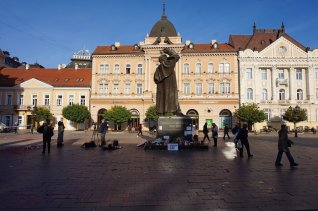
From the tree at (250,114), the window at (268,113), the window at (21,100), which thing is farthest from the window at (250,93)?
the window at (21,100)

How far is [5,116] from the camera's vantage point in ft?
170

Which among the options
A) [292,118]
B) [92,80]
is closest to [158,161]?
[292,118]

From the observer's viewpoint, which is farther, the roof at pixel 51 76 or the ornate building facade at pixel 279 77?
the roof at pixel 51 76

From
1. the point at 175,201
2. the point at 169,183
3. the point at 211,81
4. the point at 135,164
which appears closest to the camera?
the point at 175,201

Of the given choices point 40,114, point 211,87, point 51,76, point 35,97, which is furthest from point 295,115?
point 35,97

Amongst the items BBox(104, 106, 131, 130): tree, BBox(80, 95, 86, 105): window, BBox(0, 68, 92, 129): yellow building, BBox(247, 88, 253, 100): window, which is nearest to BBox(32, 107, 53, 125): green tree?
BBox(0, 68, 92, 129): yellow building

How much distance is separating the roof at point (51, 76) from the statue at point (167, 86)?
37334 millimetres

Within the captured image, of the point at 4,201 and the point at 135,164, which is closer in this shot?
the point at 4,201

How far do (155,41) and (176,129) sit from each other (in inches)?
1450

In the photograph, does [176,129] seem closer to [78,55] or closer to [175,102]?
[175,102]

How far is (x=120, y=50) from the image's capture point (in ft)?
178

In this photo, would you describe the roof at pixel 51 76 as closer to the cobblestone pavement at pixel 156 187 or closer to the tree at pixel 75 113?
the tree at pixel 75 113

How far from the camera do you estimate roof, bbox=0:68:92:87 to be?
5284 centimetres

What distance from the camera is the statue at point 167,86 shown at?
1705 centimetres
